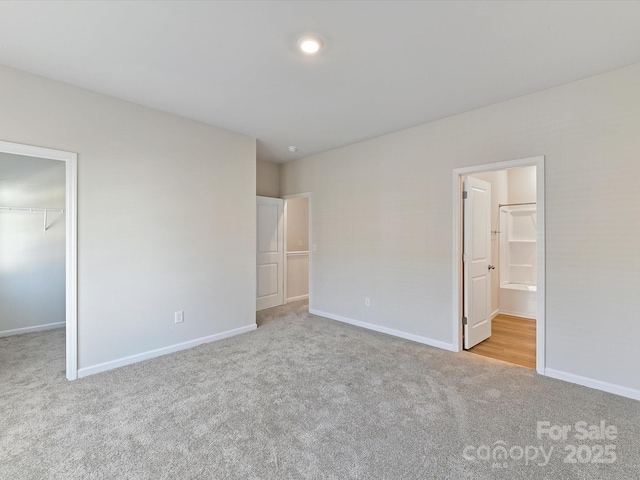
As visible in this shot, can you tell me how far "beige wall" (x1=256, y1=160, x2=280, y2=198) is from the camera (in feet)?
17.8

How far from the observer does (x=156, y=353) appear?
10.8ft

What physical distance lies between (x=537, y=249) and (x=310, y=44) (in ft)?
8.85

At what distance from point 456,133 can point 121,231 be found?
3.76 m

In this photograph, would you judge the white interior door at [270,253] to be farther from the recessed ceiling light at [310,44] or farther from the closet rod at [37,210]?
the recessed ceiling light at [310,44]

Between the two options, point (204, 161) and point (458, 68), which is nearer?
point (458, 68)

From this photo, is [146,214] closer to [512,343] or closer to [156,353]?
[156,353]

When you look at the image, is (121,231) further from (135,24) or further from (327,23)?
(327,23)

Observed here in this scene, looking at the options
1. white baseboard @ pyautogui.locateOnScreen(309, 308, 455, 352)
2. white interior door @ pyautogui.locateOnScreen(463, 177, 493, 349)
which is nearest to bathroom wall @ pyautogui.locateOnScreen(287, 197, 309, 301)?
white baseboard @ pyautogui.locateOnScreen(309, 308, 455, 352)

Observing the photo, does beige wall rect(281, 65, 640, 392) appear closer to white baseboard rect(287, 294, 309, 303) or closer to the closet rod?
white baseboard rect(287, 294, 309, 303)

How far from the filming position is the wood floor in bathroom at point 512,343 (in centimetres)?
328

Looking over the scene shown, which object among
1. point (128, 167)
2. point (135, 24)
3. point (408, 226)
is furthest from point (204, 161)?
point (408, 226)

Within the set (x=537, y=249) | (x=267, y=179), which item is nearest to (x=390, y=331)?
(x=537, y=249)

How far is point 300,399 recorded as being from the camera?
2402 millimetres

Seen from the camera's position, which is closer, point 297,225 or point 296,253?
point 296,253
